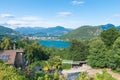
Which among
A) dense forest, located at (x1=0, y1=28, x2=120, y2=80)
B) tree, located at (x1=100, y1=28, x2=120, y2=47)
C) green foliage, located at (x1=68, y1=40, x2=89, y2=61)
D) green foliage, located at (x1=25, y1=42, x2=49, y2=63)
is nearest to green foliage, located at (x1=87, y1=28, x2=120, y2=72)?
dense forest, located at (x1=0, y1=28, x2=120, y2=80)

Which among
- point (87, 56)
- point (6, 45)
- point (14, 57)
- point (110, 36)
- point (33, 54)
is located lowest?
point (87, 56)

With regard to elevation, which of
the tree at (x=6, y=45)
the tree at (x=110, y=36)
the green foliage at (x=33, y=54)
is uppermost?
the tree at (x=110, y=36)

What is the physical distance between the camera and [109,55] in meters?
45.7

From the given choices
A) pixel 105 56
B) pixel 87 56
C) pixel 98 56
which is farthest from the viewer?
pixel 87 56

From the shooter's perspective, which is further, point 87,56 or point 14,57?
point 87,56

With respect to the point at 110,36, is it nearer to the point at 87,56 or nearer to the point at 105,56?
the point at 87,56

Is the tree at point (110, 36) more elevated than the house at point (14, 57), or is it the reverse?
the tree at point (110, 36)

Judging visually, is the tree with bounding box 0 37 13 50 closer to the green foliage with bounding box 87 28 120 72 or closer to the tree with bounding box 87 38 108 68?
the green foliage with bounding box 87 28 120 72

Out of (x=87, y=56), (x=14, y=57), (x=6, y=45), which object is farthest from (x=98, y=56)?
(x=6, y=45)

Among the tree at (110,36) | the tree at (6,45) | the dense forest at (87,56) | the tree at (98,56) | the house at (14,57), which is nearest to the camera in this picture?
the house at (14,57)

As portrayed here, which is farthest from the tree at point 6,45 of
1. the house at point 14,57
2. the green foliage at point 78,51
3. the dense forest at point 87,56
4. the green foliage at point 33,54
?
the house at point 14,57

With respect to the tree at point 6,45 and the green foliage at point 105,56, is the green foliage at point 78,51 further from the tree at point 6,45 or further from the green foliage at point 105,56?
the tree at point 6,45

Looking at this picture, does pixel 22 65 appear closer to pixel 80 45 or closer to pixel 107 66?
pixel 107 66

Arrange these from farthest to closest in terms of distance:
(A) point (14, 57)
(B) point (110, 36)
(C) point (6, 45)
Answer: (C) point (6, 45)
(B) point (110, 36)
(A) point (14, 57)
